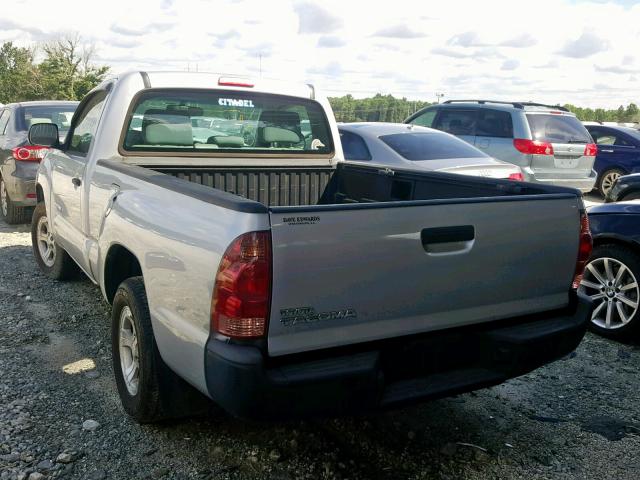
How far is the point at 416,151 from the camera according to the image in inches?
309

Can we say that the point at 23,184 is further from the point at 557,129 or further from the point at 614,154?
the point at 614,154

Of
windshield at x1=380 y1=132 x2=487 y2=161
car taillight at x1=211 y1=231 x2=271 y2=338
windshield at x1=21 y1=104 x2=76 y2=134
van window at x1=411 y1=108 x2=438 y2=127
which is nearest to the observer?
car taillight at x1=211 y1=231 x2=271 y2=338

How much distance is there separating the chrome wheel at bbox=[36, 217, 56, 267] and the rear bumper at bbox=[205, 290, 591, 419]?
4.14 meters

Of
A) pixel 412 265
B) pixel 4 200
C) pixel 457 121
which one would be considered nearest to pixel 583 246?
pixel 412 265

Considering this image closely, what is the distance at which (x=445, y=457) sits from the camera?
10.7 feet

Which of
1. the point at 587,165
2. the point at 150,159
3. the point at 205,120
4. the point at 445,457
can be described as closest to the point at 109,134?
the point at 150,159

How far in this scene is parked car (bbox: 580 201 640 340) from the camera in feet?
16.1

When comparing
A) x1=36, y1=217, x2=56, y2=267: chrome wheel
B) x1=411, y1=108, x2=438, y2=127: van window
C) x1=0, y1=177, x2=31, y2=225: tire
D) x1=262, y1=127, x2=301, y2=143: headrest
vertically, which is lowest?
x1=0, y1=177, x2=31, y2=225: tire

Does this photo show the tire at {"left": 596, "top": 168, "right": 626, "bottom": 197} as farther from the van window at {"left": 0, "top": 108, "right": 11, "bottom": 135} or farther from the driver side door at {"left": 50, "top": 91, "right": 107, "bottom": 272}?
the driver side door at {"left": 50, "top": 91, "right": 107, "bottom": 272}

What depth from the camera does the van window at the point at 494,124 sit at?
11.0 meters

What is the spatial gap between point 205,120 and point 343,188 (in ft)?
3.80

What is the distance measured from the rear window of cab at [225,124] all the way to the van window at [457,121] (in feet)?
23.1

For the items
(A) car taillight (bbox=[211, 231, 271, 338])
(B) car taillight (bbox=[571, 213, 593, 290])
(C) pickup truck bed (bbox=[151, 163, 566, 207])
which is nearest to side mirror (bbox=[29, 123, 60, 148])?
(C) pickup truck bed (bbox=[151, 163, 566, 207])

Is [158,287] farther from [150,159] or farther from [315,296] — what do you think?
[150,159]
